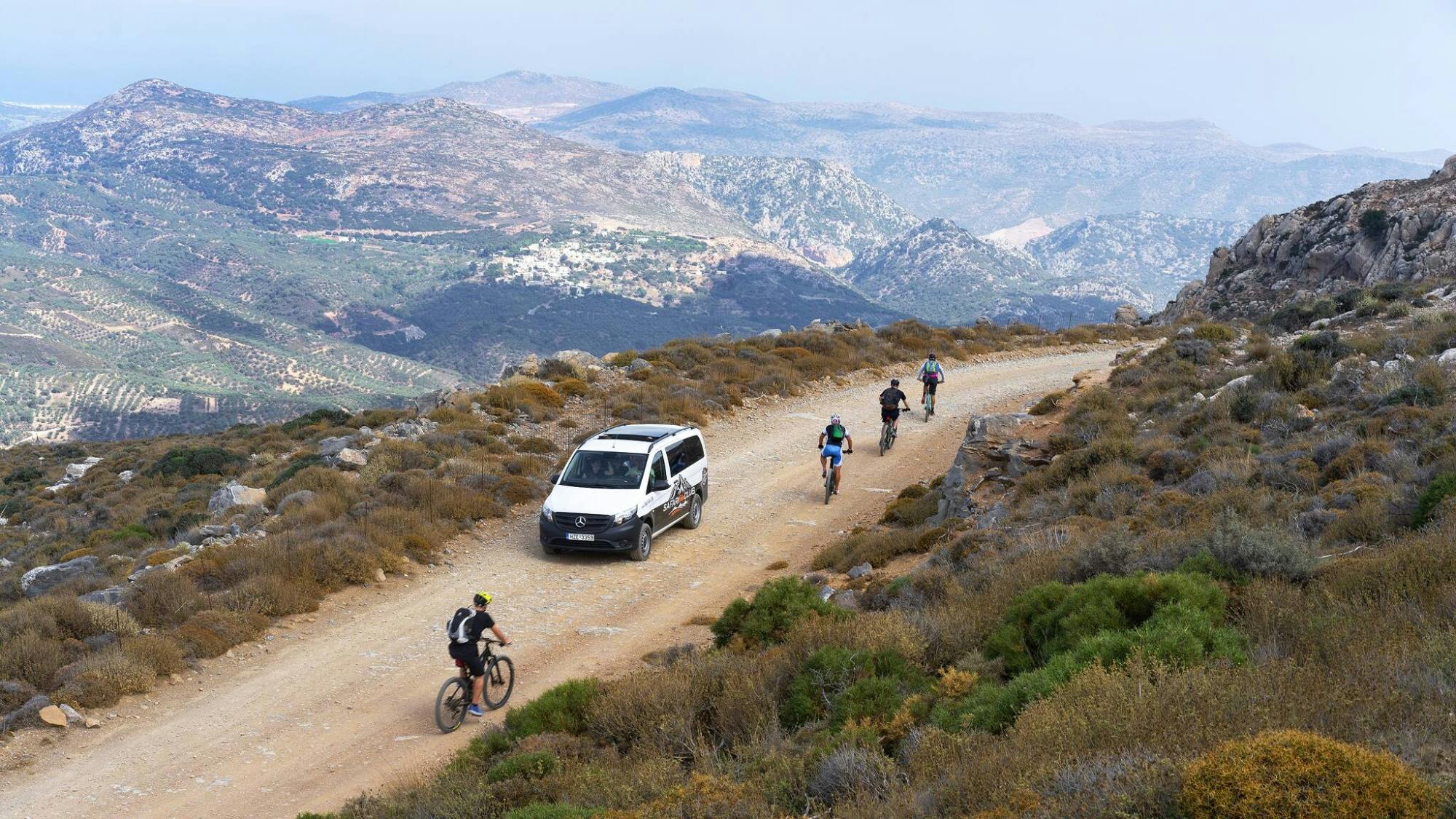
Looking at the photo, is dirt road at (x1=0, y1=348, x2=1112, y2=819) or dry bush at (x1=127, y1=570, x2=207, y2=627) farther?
dry bush at (x1=127, y1=570, x2=207, y2=627)

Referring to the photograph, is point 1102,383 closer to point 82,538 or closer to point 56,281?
point 82,538

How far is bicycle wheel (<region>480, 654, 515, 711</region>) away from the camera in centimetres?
1105

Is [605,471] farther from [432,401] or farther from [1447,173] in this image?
[1447,173]

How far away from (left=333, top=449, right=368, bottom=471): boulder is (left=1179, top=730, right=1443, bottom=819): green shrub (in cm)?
1899

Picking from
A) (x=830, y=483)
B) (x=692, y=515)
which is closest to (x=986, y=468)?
(x=830, y=483)

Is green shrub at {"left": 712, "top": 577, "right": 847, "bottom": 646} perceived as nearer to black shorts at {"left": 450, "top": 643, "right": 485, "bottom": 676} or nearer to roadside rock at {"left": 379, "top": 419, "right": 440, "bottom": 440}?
black shorts at {"left": 450, "top": 643, "right": 485, "bottom": 676}

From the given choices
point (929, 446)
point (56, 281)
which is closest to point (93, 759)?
point (929, 446)

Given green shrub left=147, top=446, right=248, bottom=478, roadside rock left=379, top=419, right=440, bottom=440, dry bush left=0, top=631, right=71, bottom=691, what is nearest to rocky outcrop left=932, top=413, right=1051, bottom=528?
dry bush left=0, top=631, right=71, bottom=691

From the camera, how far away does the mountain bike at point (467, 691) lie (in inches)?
417

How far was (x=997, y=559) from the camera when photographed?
11.0 metres

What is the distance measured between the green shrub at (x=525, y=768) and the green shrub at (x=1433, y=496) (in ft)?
25.8

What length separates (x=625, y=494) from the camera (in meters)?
16.4

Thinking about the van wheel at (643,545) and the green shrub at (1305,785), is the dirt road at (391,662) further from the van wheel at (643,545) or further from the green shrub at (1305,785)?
the green shrub at (1305,785)

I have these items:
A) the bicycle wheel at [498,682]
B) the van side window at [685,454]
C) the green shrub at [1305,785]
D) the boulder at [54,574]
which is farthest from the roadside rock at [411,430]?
the green shrub at [1305,785]
